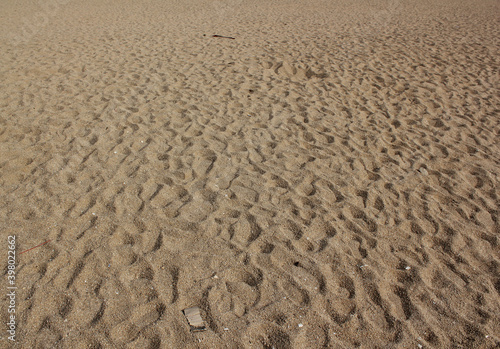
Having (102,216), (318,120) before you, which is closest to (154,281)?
(102,216)

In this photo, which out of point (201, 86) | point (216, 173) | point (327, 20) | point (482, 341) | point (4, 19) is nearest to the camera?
→ point (482, 341)

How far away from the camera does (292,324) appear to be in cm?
243

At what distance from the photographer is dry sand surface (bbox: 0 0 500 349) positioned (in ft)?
8.05

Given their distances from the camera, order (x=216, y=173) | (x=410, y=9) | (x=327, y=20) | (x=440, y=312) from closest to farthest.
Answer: (x=440, y=312)
(x=216, y=173)
(x=327, y=20)
(x=410, y=9)

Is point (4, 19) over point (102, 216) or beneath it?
beneath

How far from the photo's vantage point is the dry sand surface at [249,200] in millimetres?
2455

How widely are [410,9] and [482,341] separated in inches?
546

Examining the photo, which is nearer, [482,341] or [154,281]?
[482,341]

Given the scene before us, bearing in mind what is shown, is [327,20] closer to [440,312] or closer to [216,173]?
[216,173]

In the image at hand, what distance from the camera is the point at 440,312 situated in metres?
2.57

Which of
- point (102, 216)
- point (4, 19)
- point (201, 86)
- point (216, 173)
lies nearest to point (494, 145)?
point (216, 173)

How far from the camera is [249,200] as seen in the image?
3.54 m

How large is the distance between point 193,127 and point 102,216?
193 cm

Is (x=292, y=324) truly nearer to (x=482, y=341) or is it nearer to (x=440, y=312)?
(x=440, y=312)
